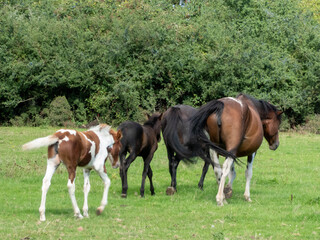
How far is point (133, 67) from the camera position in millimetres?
28531

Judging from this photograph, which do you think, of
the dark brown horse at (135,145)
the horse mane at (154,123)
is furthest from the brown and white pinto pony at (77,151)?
the horse mane at (154,123)

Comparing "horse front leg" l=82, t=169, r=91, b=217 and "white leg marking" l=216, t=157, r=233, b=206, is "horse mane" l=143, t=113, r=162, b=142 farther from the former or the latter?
"horse front leg" l=82, t=169, r=91, b=217

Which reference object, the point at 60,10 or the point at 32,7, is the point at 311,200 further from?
the point at 32,7

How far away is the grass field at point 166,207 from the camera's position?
8000 mm

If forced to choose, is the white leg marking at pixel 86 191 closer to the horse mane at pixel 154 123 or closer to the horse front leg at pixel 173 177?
the horse front leg at pixel 173 177

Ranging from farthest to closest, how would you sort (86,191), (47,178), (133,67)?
1. (133,67)
2. (86,191)
3. (47,178)

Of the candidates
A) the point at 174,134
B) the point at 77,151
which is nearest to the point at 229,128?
the point at 174,134

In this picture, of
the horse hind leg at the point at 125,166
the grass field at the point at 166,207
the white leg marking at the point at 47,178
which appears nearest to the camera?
the grass field at the point at 166,207

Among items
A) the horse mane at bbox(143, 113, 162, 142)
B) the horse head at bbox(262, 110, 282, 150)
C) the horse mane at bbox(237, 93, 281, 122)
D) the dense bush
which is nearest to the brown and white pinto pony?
the horse mane at bbox(143, 113, 162, 142)

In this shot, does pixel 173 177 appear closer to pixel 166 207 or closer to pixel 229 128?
pixel 166 207

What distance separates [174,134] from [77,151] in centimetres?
346

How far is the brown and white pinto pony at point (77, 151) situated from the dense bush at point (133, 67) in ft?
58.0

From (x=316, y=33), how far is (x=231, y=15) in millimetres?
5454

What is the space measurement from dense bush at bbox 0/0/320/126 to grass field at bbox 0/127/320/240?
1165 centimetres
